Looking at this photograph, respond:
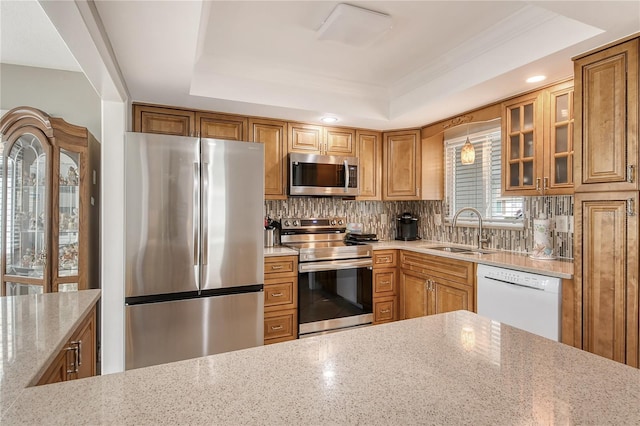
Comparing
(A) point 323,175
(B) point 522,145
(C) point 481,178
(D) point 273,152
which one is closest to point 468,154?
(C) point 481,178

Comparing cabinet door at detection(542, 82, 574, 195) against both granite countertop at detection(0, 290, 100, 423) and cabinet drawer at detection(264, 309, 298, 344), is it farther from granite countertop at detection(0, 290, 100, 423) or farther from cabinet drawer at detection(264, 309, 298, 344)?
granite countertop at detection(0, 290, 100, 423)

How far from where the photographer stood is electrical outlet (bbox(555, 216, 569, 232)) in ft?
8.76

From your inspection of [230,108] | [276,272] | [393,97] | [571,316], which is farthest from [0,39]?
[571,316]

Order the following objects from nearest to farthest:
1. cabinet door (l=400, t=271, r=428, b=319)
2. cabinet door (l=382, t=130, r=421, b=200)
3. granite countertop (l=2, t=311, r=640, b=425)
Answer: granite countertop (l=2, t=311, r=640, b=425) < cabinet door (l=400, t=271, r=428, b=319) < cabinet door (l=382, t=130, r=421, b=200)

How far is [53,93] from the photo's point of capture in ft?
9.95

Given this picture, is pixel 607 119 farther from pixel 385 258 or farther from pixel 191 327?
pixel 191 327

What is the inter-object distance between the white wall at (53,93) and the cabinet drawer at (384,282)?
2999 millimetres

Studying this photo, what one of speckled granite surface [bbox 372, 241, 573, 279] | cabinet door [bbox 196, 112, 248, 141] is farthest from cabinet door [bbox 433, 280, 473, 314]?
cabinet door [bbox 196, 112, 248, 141]

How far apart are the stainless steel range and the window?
119cm

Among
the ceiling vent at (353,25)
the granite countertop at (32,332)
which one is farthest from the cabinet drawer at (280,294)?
the ceiling vent at (353,25)

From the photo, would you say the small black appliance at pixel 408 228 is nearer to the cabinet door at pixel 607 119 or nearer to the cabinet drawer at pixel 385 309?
the cabinet drawer at pixel 385 309

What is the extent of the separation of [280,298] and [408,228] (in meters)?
1.84

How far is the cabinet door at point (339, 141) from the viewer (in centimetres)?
374

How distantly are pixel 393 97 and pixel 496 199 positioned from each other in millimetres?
1430
